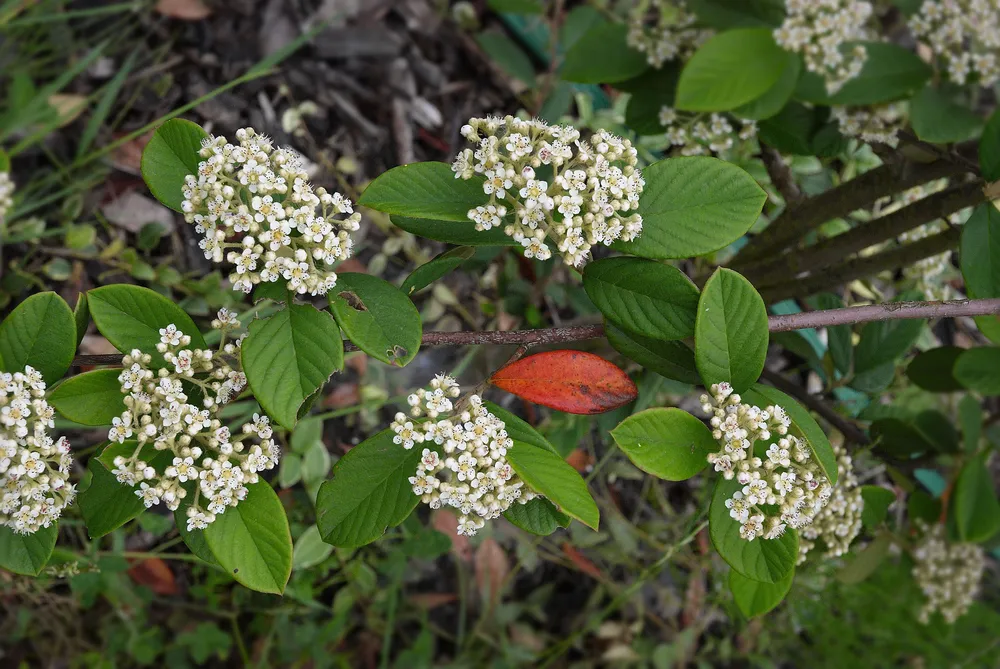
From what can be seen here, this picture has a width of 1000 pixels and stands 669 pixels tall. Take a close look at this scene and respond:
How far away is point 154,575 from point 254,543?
1.26m

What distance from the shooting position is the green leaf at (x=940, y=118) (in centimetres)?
Answer: 161

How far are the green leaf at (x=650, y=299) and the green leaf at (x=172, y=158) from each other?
2.17ft

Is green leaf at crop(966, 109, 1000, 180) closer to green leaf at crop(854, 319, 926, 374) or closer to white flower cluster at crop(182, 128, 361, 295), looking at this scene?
green leaf at crop(854, 319, 926, 374)

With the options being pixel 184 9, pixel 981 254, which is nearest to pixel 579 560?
pixel 981 254

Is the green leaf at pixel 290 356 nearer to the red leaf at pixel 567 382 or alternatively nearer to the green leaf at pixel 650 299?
the red leaf at pixel 567 382

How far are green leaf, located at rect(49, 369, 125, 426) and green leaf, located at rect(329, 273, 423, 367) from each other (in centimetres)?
35

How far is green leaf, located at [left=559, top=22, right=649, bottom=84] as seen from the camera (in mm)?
1824

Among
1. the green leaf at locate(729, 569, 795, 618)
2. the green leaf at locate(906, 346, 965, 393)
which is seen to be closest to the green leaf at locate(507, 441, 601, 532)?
the green leaf at locate(729, 569, 795, 618)

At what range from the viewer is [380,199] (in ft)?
3.75

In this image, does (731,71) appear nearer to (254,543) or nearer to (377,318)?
(377,318)

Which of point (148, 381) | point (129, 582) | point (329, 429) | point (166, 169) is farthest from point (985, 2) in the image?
point (129, 582)

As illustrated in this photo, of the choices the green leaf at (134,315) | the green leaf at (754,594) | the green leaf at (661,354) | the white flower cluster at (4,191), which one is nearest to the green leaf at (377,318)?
the green leaf at (134,315)

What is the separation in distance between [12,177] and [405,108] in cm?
125

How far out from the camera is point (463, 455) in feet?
3.63
